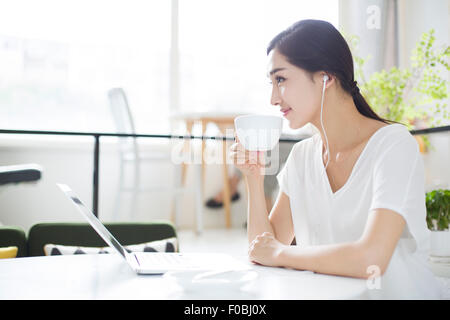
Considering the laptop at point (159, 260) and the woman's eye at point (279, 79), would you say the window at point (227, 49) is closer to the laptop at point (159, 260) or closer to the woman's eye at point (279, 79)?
the woman's eye at point (279, 79)

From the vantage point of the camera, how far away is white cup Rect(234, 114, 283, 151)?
81 cm

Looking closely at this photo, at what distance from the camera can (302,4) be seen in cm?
383

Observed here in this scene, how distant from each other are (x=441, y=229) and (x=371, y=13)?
8.52ft

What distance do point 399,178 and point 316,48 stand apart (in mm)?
297

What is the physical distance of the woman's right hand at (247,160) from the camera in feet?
3.05

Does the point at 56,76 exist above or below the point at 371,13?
below

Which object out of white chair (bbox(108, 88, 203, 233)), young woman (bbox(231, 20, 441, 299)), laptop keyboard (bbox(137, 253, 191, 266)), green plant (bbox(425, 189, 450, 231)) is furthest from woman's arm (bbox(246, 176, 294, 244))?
white chair (bbox(108, 88, 203, 233))

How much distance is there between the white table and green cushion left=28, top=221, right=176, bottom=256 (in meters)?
0.90

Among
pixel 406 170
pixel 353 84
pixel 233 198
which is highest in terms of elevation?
pixel 353 84

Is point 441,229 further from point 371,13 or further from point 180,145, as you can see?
point 371,13

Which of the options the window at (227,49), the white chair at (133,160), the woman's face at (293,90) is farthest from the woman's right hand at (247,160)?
the window at (227,49)

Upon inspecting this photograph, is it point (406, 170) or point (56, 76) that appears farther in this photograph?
point (56, 76)
